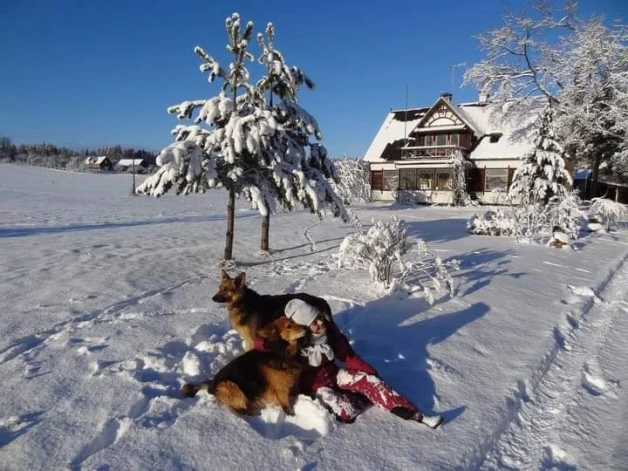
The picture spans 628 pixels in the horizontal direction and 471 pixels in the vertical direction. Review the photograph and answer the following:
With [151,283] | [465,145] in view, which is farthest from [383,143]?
[151,283]

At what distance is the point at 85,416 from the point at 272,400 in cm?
146

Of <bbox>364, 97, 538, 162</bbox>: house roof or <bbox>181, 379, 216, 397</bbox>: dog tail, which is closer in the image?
<bbox>181, 379, 216, 397</bbox>: dog tail

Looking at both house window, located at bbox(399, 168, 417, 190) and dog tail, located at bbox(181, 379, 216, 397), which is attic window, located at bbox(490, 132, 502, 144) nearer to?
house window, located at bbox(399, 168, 417, 190)

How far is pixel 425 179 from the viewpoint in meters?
33.4

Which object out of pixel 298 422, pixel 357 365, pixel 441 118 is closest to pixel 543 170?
pixel 441 118

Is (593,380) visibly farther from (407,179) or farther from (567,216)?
(407,179)

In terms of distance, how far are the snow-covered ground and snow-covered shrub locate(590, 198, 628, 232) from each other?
30.9 ft

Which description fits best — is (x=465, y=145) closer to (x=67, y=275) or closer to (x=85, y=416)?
(x=67, y=275)

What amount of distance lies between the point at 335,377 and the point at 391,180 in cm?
3277

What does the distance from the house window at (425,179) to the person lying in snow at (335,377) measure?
30.9 m

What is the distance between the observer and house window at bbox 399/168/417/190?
33688mm

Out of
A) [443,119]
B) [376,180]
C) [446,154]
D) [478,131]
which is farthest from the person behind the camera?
[376,180]

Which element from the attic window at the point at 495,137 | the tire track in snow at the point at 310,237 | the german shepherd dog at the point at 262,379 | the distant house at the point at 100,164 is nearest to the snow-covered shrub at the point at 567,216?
the tire track in snow at the point at 310,237

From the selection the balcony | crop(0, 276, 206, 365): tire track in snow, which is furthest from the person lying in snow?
the balcony
